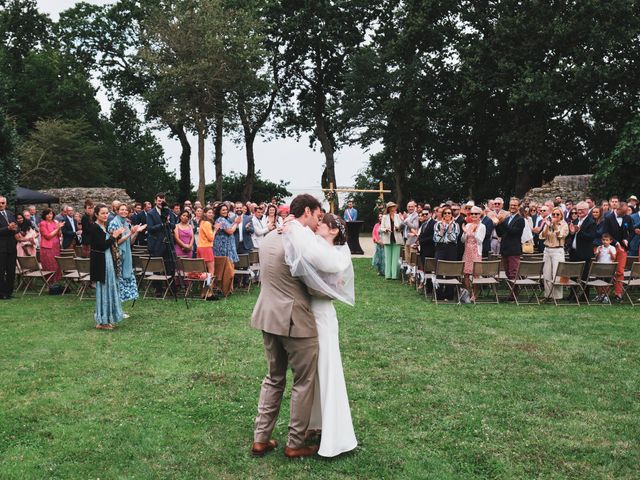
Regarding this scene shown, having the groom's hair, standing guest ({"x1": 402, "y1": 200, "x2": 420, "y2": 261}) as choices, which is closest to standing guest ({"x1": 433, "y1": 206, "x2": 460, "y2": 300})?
standing guest ({"x1": 402, "y1": 200, "x2": 420, "y2": 261})

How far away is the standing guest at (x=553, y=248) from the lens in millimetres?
11898

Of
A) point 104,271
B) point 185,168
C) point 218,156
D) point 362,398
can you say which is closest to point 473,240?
point 362,398

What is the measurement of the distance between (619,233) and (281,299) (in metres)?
10.2

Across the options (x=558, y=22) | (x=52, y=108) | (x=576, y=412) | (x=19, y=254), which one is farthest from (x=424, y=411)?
(x=52, y=108)

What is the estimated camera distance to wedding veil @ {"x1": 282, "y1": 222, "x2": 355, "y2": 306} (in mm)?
4461

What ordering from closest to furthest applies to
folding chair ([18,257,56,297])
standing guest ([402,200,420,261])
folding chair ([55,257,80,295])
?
1. folding chair ([55,257,80,295])
2. folding chair ([18,257,56,297])
3. standing guest ([402,200,420,261])

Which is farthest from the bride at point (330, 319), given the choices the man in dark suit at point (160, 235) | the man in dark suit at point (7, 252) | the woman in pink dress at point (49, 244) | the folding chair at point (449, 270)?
the woman in pink dress at point (49, 244)

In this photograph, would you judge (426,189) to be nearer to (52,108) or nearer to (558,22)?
(558,22)

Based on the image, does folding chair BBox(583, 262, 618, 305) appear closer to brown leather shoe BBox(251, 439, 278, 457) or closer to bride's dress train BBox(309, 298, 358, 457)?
bride's dress train BBox(309, 298, 358, 457)

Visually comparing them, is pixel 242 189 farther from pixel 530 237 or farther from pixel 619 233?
pixel 619 233

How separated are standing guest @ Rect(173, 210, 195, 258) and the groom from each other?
833 cm

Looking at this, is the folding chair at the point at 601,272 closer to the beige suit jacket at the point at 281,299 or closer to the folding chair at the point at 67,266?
the beige suit jacket at the point at 281,299

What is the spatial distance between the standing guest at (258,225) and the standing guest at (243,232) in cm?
11

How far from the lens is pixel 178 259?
41.3ft
